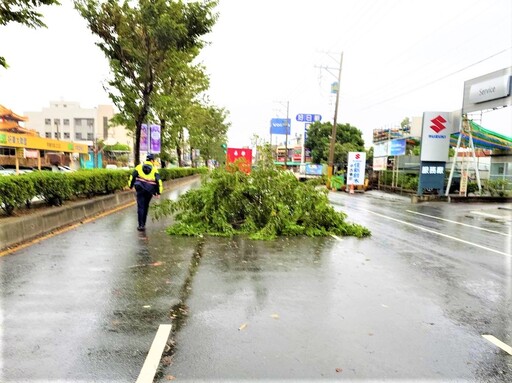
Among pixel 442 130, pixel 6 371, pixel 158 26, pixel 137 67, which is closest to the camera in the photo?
pixel 6 371

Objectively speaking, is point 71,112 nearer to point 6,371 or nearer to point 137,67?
point 137,67

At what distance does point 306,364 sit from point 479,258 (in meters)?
6.34

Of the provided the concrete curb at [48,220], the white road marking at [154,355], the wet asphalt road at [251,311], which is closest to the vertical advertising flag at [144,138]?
the concrete curb at [48,220]

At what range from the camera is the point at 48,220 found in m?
8.91

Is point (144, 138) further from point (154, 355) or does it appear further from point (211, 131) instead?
point (211, 131)

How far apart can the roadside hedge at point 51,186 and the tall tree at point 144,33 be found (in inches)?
226

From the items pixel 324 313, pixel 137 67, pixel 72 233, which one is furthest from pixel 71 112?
pixel 324 313

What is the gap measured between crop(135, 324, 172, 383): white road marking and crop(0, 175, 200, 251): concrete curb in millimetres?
4625

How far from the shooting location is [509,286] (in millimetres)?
6203

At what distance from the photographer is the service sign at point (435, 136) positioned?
80.1 feet

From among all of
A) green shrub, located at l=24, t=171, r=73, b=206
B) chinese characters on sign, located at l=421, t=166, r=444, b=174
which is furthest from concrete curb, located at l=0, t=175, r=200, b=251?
chinese characters on sign, located at l=421, t=166, r=444, b=174

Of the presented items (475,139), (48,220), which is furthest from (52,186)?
(475,139)

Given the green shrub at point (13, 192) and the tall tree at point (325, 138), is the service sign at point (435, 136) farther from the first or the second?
the tall tree at point (325, 138)

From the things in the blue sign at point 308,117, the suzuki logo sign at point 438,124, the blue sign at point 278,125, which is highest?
the blue sign at point 308,117
